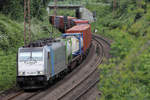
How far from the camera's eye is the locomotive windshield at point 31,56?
17.6m

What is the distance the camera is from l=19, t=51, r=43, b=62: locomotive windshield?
1758 centimetres

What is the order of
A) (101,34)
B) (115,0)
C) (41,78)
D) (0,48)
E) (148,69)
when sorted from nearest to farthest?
(148,69), (41,78), (0,48), (101,34), (115,0)

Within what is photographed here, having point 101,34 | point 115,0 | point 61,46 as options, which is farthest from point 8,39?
point 115,0

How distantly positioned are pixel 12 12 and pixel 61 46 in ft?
57.8

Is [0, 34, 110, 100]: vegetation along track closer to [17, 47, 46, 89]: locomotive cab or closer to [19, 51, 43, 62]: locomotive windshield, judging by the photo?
[17, 47, 46, 89]: locomotive cab

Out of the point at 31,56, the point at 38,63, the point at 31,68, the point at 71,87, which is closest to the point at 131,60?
the point at 38,63

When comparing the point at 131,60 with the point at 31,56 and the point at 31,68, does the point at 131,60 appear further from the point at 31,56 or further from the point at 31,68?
the point at 31,56

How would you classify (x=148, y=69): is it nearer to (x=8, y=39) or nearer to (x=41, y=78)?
(x=41, y=78)

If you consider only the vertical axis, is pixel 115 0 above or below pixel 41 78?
above

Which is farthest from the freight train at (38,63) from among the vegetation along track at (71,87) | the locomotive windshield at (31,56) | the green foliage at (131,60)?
the green foliage at (131,60)

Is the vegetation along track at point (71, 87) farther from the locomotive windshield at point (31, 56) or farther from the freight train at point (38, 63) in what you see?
the locomotive windshield at point (31, 56)

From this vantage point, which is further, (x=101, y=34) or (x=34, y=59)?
(x=101, y=34)

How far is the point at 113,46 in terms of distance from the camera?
711 cm

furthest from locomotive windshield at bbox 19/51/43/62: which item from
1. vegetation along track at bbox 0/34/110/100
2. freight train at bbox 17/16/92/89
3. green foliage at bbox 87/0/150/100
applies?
green foliage at bbox 87/0/150/100
